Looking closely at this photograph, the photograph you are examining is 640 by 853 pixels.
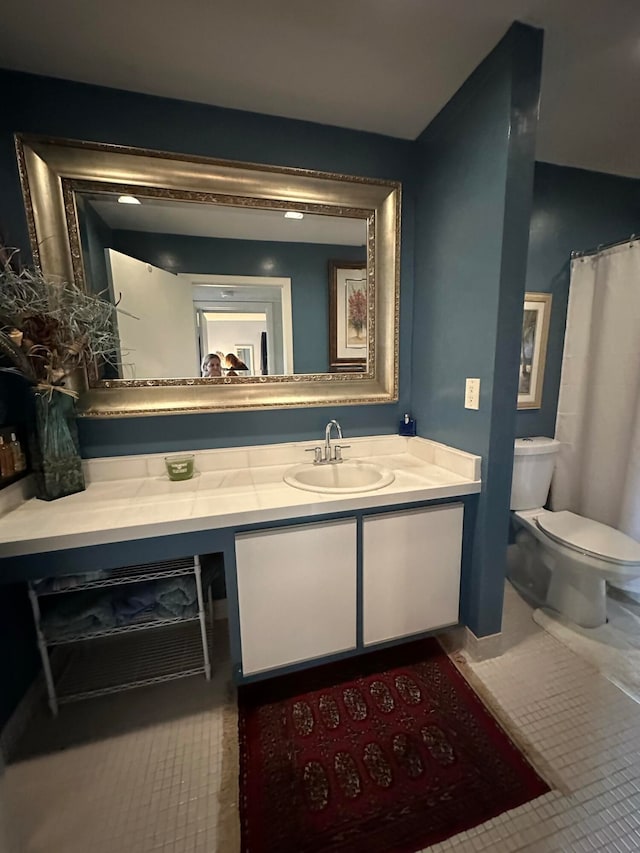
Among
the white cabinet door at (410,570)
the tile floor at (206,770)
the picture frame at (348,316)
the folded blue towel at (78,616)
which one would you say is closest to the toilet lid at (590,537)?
the tile floor at (206,770)

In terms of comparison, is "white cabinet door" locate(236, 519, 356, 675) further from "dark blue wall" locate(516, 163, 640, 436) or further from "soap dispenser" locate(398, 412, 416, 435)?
"dark blue wall" locate(516, 163, 640, 436)

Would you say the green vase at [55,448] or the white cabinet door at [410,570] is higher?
the green vase at [55,448]

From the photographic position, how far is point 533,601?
185 cm

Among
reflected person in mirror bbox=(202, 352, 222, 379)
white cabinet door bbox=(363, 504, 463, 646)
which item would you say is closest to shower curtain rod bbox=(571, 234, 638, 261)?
white cabinet door bbox=(363, 504, 463, 646)

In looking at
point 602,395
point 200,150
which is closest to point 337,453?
point 200,150

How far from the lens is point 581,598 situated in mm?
1654

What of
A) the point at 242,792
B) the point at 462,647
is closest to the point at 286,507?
the point at 242,792

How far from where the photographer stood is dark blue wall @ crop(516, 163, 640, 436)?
75.4 inches

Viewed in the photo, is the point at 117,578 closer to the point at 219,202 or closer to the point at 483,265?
the point at 219,202

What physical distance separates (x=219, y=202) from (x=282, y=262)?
348 mm

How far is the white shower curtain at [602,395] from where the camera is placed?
5.87 ft

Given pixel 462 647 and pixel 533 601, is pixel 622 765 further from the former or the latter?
pixel 533 601

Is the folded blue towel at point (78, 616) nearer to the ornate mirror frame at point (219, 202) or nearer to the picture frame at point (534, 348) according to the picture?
the ornate mirror frame at point (219, 202)

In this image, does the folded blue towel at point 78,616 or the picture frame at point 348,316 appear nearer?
the folded blue towel at point 78,616
